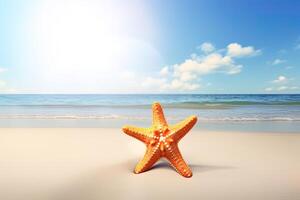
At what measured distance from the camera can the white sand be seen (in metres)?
1.86

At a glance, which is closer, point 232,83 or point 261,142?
point 261,142

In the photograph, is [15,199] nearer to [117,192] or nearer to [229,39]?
[117,192]

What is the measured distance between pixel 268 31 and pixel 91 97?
8.29 metres

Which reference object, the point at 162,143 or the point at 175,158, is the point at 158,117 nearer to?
the point at 162,143

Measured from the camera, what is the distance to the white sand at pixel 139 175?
1859 millimetres

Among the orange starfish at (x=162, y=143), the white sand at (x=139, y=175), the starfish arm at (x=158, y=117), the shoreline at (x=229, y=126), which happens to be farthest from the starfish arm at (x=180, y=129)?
the shoreline at (x=229, y=126)

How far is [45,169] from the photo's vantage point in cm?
236

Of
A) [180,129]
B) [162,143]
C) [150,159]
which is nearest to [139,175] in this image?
[150,159]

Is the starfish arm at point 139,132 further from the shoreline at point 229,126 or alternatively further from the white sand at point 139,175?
the shoreline at point 229,126

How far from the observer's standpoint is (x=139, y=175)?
87.5 inches

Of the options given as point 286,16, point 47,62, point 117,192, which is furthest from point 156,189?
point 286,16

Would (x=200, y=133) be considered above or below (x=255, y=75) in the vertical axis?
below

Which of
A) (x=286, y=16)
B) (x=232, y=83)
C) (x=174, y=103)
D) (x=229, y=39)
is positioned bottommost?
(x=174, y=103)

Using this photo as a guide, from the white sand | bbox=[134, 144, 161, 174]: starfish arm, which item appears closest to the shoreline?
the white sand
